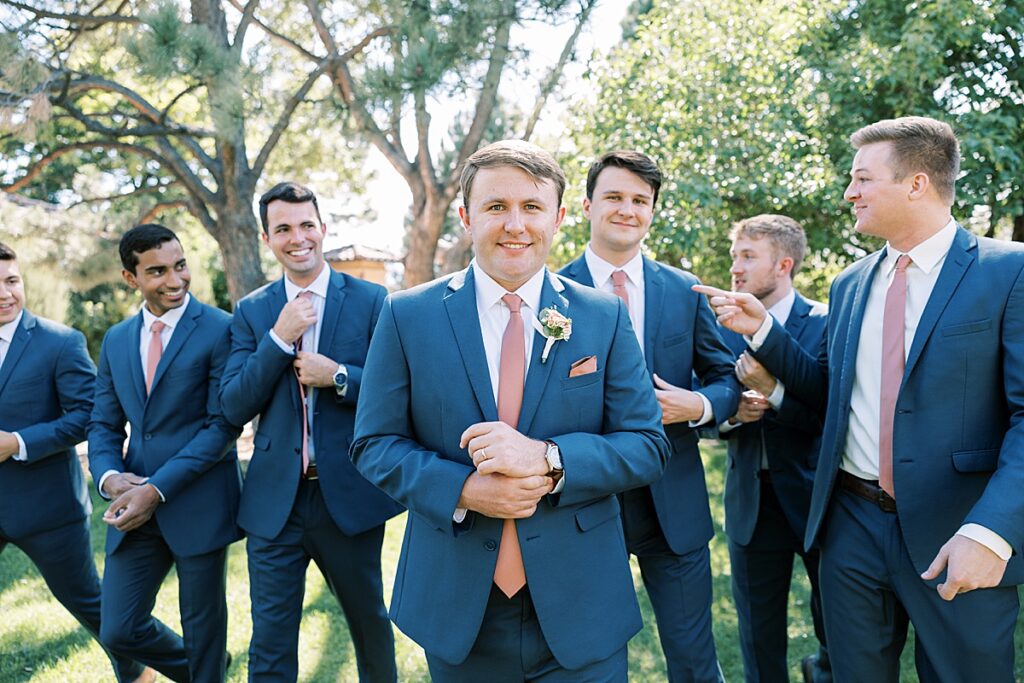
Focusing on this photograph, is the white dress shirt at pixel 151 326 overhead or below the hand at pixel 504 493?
overhead

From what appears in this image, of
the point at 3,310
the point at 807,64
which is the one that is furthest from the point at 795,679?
the point at 807,64

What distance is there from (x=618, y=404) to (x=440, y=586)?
81cm

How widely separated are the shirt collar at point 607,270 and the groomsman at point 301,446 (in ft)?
3.73

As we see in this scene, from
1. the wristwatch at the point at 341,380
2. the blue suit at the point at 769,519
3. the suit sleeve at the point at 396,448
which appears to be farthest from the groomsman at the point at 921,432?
the wristwatch at the point at 341,380

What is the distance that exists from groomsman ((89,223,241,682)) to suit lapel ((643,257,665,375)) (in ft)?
6.95

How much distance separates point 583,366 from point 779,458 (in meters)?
2.13

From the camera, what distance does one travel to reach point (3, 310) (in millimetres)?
4344

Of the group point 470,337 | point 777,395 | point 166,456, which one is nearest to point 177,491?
point 166,456

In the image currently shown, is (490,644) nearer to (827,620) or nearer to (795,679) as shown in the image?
(827,620)

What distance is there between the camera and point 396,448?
2473 millimetres

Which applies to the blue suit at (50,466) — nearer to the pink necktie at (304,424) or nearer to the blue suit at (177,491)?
the blue suit at (177,491)

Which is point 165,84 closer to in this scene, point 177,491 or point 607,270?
point 177,491

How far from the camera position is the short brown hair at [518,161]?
2459 mm

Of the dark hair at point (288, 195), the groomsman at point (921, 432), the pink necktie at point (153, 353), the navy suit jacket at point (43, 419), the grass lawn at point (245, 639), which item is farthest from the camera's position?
the grass lawn at point (245, 639)
